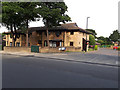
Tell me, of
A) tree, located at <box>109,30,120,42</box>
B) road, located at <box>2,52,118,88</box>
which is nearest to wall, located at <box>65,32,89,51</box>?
road, located at <box>2,52,118,88</box>

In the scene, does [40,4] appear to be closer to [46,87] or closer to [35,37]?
[35,37]

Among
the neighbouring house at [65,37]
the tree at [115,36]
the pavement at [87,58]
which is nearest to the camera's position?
the pavement at [87,58]

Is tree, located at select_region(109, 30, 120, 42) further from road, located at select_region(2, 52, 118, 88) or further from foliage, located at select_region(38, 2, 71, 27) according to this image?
road, located at select_region(2, 52, 118, 88)

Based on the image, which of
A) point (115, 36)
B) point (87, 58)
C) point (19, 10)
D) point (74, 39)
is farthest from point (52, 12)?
point (115, 36)

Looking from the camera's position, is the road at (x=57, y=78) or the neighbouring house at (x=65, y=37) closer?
the road at (x=57, y=78)

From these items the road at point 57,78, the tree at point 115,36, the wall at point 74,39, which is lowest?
the road at point 57,78

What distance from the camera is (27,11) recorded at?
2108cm

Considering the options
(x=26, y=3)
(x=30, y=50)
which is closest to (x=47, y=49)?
(x=30, y=50)

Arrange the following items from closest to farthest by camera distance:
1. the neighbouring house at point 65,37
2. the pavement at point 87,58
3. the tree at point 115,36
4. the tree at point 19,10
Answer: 1. the pavement at point 87,58
2. the tree at point 19,10
3. the neighbouring house at point 65,37
4. the tree at point 115,36

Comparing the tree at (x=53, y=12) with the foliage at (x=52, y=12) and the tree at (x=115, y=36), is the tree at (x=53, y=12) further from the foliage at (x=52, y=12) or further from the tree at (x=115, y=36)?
the tree at (x=115, y=36)

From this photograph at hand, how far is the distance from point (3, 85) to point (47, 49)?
18.2m

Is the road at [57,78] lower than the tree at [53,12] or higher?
lower

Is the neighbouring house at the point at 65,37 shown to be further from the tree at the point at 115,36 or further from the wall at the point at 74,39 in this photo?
the tree at the point at 115,36

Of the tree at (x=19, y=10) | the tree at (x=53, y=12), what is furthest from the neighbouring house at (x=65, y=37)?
the tree at (x=19, y=10)
